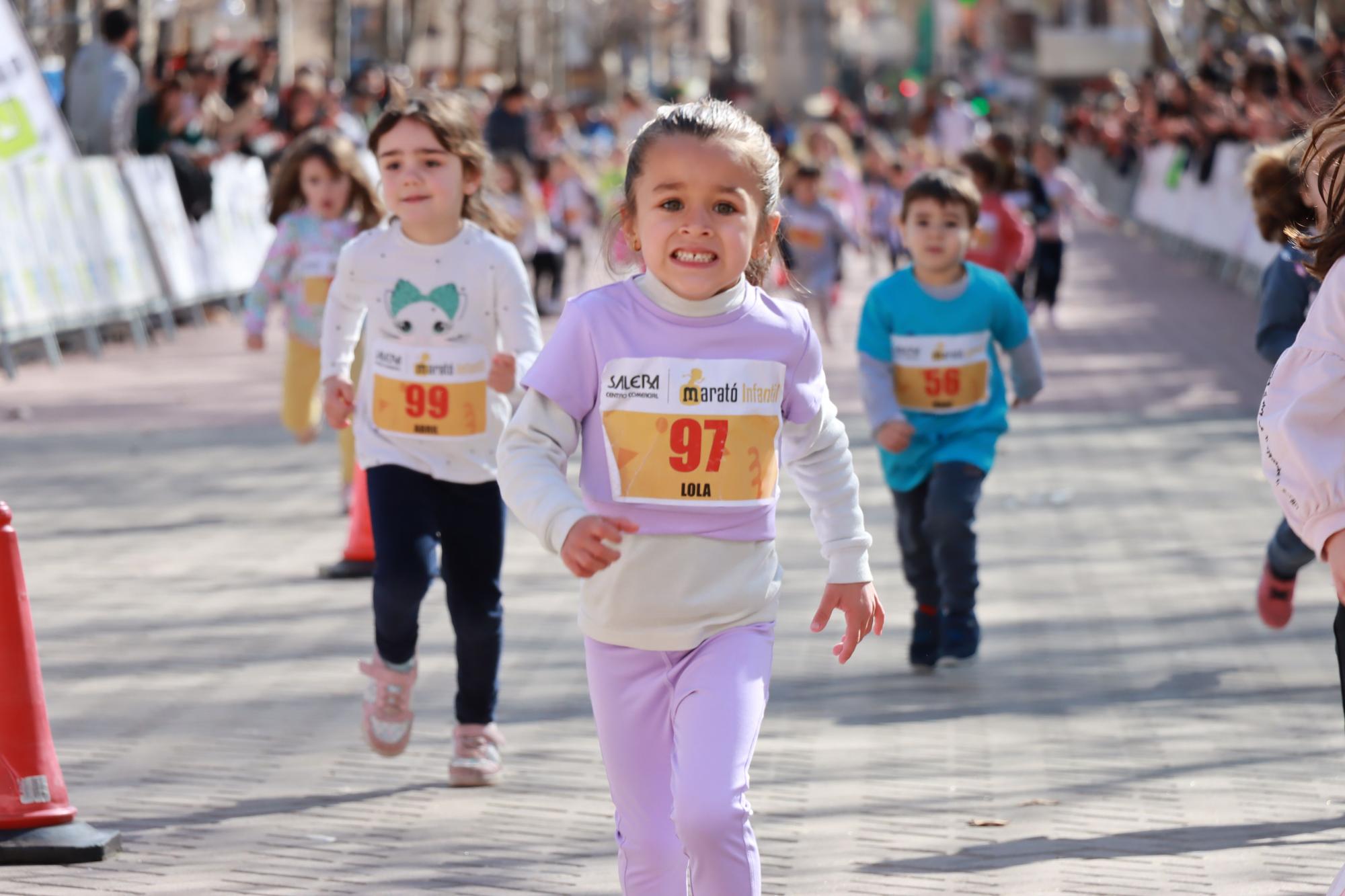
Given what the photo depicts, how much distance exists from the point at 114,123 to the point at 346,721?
12669 mm

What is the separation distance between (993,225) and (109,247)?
7.13 metres

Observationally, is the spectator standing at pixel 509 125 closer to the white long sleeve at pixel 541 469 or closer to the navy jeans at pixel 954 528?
the navy jeans at pixel 954 528

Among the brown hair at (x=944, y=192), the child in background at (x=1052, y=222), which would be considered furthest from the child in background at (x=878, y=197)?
the brown hair at (x=944, y=192)

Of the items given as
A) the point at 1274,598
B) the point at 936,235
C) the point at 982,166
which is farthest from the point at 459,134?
the point at 982,166

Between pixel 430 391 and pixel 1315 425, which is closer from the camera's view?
pixel 1315 425

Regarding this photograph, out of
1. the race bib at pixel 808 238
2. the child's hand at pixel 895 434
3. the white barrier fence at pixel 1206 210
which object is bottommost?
the white barrier fence at pixel 1206 210

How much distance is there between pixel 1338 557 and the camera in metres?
3.49

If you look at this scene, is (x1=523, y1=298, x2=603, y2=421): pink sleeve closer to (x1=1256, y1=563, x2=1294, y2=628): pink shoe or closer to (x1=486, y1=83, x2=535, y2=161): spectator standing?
(x1=1256, y1=563, x2=1294, y2=628): pink shoe

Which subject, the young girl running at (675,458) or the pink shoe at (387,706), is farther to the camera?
the pink shoe at (387,706)

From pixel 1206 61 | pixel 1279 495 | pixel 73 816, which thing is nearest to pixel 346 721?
pixel 73 816

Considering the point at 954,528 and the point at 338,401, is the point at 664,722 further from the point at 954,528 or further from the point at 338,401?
the point at 954,528

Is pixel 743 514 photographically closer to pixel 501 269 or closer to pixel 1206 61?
pixel 501 269

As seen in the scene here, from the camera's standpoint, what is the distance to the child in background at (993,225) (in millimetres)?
13328

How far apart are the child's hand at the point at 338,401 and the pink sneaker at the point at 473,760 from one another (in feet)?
2.87
